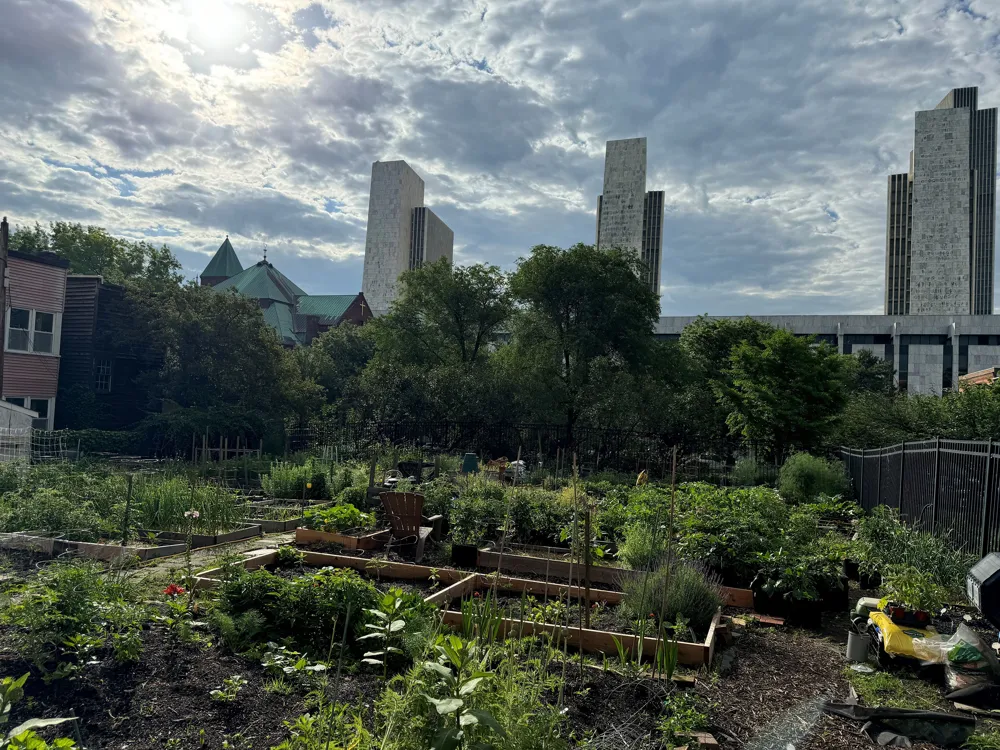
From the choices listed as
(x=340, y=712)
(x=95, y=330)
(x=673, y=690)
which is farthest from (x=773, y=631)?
(x=95, y=330)

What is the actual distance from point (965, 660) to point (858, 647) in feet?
2.56

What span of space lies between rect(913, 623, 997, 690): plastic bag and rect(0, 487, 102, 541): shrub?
26.5 feet

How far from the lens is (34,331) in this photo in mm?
20594

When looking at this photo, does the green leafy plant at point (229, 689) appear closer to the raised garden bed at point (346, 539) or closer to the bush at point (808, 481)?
the raised garden bed at point (346, 539)

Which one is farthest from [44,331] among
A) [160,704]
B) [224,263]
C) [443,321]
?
[224,263]

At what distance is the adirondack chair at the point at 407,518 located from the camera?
7480mm

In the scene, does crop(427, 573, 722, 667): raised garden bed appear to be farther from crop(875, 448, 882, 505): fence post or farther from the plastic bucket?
crop(875, 448, 882, 505): fence post

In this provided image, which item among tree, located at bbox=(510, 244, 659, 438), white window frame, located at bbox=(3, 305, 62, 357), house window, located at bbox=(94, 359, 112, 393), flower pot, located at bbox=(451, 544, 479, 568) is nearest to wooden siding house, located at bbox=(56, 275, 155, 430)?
house window, located at bbox=(94, 359, 112, 393)

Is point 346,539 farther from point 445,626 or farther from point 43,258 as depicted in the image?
point 43,258

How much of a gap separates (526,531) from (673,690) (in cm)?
486

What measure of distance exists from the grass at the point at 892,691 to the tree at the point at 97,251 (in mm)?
38850

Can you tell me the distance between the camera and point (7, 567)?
554 cm

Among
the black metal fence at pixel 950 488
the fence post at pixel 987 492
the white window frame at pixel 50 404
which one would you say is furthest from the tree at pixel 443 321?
the fence post at pixel 987 492

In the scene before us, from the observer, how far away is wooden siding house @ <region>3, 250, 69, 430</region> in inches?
784
